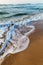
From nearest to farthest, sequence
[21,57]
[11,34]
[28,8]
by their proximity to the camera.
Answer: [21,57] < [11,34] < [28,8]

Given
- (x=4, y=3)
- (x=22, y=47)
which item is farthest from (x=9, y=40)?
(x=4, y=3)

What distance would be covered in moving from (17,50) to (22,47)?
14 cm

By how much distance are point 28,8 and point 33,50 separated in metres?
4.41

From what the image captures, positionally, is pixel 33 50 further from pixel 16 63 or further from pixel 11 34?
pixel 11 34

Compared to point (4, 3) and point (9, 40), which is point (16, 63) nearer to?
point (9, 40)

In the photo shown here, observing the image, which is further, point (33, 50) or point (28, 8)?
point (28, 8)

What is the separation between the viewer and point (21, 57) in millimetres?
1946

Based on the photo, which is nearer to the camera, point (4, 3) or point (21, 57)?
point (21, 57)

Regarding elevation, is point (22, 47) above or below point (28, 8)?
above

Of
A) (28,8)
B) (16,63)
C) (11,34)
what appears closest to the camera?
(16,63)

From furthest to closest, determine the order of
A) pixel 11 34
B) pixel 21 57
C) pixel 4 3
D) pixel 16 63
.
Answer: pixel 4 3
pixel 11 34
pixel 21 57
pixel 16 63

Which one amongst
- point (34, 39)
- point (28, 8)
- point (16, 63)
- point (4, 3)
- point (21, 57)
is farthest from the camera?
point (4, 3)

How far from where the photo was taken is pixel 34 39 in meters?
2.56

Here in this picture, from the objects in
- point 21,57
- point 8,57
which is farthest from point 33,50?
point 8,57
